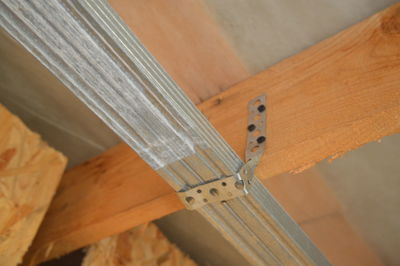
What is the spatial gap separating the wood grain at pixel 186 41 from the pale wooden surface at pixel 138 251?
76 cm

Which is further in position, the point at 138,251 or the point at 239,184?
the point at 138,251

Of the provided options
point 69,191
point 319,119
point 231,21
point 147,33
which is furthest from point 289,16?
point 69,191

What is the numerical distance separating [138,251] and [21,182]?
1.97ft

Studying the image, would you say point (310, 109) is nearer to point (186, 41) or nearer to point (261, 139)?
point (261, 139)

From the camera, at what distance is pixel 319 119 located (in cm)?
99

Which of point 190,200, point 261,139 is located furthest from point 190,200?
point 261,139

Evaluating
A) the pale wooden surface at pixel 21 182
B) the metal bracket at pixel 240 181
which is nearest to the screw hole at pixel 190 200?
the metal bracket at pixel 240 181

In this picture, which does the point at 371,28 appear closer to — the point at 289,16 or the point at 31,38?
the point at 289,16

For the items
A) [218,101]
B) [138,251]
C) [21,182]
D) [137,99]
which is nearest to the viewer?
[137,99]

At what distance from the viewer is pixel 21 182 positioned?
4.36 feet

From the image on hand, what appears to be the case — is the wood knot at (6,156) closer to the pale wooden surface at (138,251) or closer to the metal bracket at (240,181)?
the pale wooden surface at (138,251)

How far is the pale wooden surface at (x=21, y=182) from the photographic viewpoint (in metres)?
1.25

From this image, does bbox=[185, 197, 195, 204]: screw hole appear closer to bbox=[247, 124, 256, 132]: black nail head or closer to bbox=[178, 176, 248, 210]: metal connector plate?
bbox=[178, 176, 248, 210]: metal connector plate

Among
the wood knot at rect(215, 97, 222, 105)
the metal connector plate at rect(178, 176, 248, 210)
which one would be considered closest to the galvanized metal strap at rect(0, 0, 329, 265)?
the metal connector plate at rect(178, 176, 248, 210)
